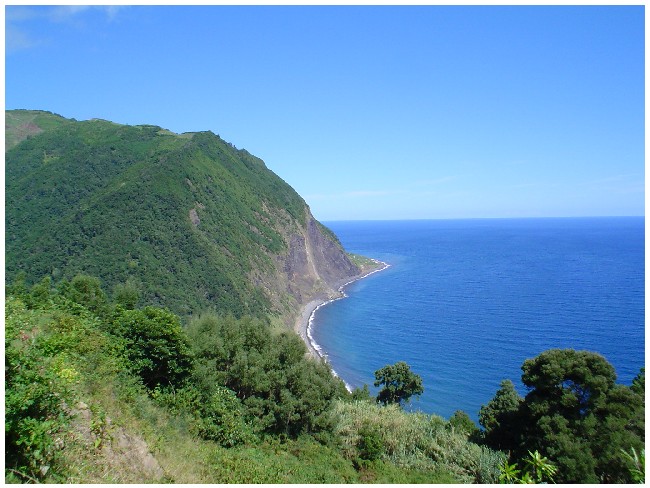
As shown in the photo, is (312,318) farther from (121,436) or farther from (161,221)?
(121,436)

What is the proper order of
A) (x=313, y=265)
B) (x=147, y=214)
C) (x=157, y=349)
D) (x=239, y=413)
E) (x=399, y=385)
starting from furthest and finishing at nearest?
(x=313, y=265), (x=147, y=214), (x=399, y=385), (x=239, y=413), (x=157, y=349)

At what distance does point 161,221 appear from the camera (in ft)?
228

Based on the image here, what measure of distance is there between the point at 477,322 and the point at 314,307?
29.4 meters

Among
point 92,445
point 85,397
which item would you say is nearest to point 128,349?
point 85,397

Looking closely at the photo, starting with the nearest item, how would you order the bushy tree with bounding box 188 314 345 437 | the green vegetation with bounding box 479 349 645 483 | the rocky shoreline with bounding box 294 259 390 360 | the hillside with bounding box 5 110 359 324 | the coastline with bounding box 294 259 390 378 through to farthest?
the green vegetation with bounding box 479 349 645 483 → the bushy tree with bounding box 188 314 345 437 → the coastline with bounding box 294 259 390 378 → the rocky shoreline with bounding box 294 259 390 360 → the hillside with bounding box 5 110 359 324

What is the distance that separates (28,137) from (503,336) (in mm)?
111688

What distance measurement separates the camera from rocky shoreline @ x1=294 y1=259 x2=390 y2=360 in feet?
195

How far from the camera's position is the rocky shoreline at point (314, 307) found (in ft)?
195

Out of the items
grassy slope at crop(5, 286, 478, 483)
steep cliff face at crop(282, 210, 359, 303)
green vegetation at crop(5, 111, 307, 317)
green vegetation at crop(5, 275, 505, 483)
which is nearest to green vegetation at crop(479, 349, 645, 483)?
green vegetation at crop(5, 275, 505, 483)

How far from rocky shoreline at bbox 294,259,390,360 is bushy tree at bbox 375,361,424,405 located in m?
7.07

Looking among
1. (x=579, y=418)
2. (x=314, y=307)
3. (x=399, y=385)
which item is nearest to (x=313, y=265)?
(x=314, y=307)

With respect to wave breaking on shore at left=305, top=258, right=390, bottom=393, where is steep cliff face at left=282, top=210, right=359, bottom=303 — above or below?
above

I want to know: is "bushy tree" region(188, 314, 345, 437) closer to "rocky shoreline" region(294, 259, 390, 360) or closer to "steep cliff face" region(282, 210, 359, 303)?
"rocky shoreline" region(294, 259, 390, 360)

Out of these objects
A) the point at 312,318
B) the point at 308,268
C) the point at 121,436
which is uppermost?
the point at 121,436
